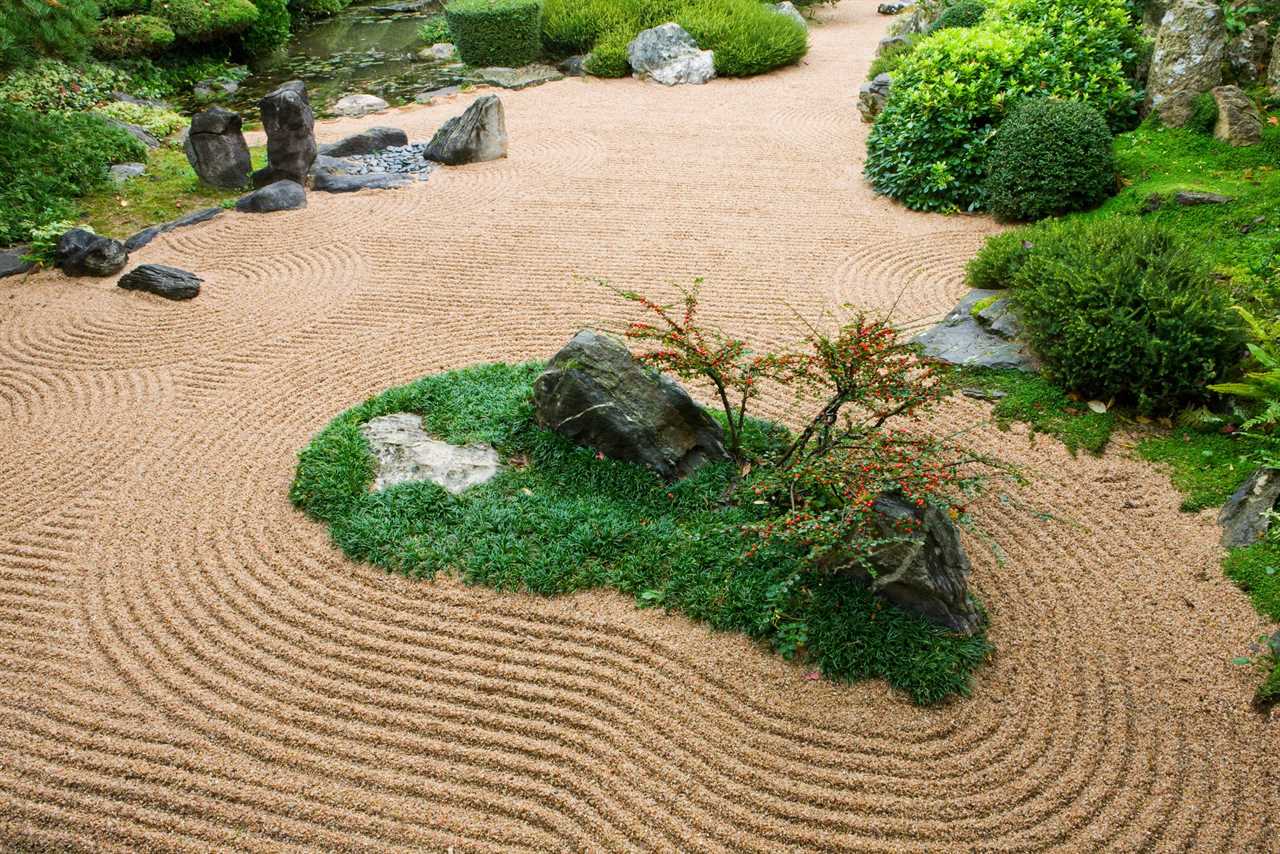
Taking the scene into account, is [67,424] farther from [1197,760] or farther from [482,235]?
[1197,760]

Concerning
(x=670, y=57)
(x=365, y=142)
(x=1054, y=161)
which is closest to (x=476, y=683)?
(x=1054, y=161)

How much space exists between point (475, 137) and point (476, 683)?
9871mm

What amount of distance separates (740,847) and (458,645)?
1.80 m

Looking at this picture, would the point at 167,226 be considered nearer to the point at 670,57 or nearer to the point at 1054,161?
the point at 1054,161

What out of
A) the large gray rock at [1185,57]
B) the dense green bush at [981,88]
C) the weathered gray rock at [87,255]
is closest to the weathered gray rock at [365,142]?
the weathered gray rock at [87,255]

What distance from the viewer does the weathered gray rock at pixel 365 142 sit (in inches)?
506

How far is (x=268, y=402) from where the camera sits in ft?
22.3

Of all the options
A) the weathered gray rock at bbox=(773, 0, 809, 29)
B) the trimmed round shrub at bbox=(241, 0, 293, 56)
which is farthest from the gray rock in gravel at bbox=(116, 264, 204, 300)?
the weathered gray rock at bbox=(773, 0, 809, 29)

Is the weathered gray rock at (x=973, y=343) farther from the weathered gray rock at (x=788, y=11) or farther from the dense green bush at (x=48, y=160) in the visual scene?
the weathered gray rock at (x=788, y=11)

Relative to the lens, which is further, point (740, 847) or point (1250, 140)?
point (1250, 140)

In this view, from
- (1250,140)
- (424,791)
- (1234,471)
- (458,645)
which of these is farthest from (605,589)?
(1250,140)

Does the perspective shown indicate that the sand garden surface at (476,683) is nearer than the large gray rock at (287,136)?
Yes

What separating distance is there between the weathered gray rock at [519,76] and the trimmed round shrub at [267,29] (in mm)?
5823

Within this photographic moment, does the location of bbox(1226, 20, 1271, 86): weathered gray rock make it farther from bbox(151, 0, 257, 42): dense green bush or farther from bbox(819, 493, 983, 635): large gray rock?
bbox(151, 0, 257, 42): dense green bush
